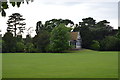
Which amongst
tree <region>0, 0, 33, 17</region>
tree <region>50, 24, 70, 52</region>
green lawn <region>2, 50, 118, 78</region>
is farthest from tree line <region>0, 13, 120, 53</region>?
tree <region>0, 0, 33, 17</region>

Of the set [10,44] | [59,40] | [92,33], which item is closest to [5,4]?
[10,44]

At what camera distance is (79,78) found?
9000 millimetres

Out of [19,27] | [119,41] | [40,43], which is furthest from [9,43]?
[119,41]

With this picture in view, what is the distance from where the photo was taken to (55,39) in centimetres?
4306

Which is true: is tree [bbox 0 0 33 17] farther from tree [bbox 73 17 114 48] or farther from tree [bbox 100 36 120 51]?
tree [bbox 73 17 114 48]

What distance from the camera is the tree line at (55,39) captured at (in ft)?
138

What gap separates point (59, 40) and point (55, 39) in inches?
29.4

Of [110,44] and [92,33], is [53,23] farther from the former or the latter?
[110,44]

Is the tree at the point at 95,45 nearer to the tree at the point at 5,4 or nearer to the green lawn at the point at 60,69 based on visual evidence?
the green lawn at the point at 60,69

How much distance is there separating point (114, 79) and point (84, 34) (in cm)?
4198

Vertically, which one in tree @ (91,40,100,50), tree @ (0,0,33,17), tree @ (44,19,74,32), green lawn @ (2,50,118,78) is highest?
tree @ (44,19,74,32)

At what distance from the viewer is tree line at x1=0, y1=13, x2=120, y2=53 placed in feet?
138

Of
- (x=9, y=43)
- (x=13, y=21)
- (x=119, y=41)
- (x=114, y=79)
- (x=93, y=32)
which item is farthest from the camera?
(x=13, y=21)

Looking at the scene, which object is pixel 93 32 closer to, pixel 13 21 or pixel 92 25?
pixel 92 25
